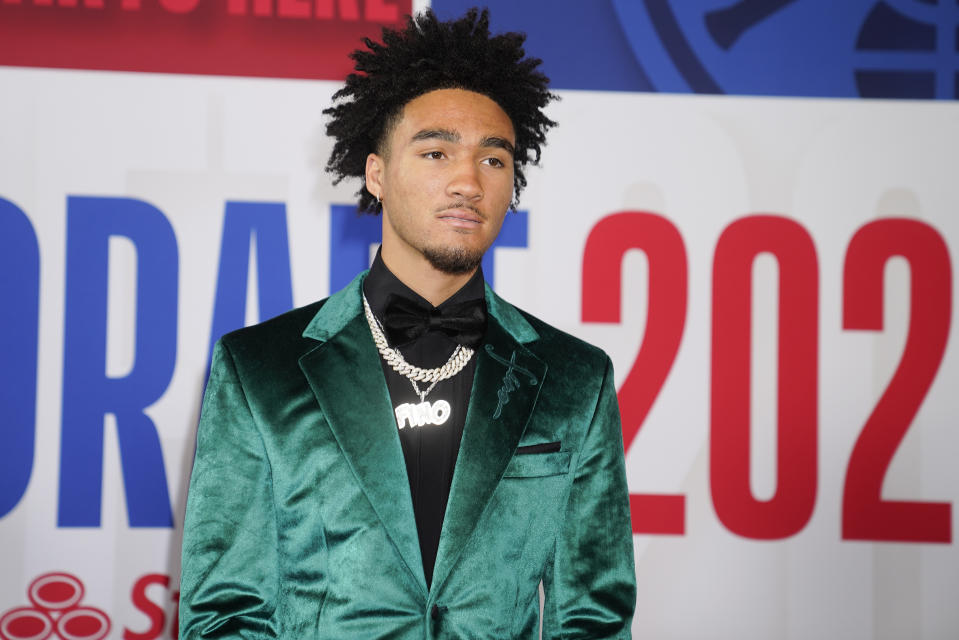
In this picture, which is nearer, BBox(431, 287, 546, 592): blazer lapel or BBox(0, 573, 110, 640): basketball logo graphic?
BBox(431, 287, 546, 592): blazer lapel

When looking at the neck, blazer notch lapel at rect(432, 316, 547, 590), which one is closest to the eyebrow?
the neck

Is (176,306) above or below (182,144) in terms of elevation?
below

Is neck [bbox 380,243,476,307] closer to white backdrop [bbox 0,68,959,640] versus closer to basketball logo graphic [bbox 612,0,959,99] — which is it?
white backdrop [bbox 0,68,959,640]

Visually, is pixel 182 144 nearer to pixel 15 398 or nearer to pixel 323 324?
pixel 15 398

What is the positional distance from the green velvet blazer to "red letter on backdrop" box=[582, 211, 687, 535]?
1041 millimetres

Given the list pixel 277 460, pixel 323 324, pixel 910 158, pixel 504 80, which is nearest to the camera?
pixel 277 460

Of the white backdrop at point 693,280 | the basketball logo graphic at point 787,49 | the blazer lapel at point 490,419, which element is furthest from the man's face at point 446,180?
the basketball logo graphic at point 787,49

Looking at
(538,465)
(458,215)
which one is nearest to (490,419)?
(538,465)

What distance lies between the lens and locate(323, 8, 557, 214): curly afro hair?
165cm

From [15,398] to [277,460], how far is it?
1463 millimetres

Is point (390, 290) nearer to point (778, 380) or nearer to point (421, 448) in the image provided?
point (421, 448)

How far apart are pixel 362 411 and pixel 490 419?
0.22 metres

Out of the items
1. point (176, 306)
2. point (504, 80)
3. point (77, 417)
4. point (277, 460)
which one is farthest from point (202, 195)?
point (277, 460)

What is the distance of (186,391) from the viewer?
8.11ft
